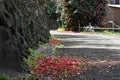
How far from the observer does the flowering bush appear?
11.5m

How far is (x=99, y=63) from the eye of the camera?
14406 mm

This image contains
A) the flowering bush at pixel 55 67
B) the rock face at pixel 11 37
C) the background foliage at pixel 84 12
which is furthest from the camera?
the background foliage at pixel 84 12

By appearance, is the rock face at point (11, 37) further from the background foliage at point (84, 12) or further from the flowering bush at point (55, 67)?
the background foliage at point (84, 12)

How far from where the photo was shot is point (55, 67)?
40.8 ft

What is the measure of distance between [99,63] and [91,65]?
24.0 inches

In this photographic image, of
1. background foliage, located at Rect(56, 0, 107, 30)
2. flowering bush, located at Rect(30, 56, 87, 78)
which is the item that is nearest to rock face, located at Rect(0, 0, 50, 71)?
flowering bush, located at Rect(30, 56, 87, 78)

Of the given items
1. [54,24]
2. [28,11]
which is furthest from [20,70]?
[54,24]

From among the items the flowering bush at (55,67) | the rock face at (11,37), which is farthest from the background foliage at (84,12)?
the rock face at (11,37)

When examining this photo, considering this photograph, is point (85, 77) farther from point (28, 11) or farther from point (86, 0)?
point (86, 0)

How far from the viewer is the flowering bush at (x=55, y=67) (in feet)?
37.8

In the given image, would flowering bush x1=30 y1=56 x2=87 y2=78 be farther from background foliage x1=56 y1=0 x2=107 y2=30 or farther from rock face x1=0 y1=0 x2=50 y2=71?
background foliage x1=56 y1=0 x2=107 y2=30

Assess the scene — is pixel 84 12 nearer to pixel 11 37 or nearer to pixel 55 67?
pixel 55 67

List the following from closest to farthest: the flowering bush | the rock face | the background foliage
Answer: the rock face, the flowering bush, the background foliage

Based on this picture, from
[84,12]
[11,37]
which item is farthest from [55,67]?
[84,12]
